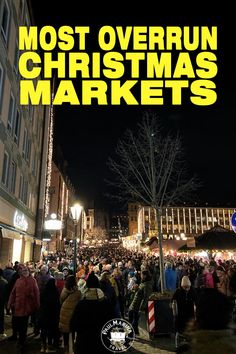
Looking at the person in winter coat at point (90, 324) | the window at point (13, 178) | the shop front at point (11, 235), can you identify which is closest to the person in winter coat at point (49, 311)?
the person in winter coat at point (90, 324)

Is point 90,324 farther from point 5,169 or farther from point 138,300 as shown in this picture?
point 5,169

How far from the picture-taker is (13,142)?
20594 mm

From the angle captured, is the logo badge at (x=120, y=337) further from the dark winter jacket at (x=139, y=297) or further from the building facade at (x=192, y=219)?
the building facade at (x=192, y=219)

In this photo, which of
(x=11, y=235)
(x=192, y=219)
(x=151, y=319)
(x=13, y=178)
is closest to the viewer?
(x=151, y=319)

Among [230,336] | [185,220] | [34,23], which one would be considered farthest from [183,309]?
[185,220]

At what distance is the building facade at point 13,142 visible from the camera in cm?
1738

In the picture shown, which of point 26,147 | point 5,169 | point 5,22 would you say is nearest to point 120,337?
point 5,169

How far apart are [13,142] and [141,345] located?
1514 centimetres

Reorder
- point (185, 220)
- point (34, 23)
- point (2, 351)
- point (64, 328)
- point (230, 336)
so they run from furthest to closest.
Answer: point (185, 220) < point (34, 23) < point (2, 351) < point (64, 328) < point (230, 336)

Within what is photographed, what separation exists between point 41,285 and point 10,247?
11.2m

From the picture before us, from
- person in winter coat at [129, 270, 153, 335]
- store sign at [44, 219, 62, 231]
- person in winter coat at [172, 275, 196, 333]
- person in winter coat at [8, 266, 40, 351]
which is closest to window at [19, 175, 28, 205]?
store sign at [44, 219, 62, 231]

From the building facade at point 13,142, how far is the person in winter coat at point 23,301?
734 cm

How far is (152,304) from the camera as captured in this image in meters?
9.88

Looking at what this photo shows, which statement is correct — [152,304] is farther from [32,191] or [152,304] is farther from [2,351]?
[32,191]
